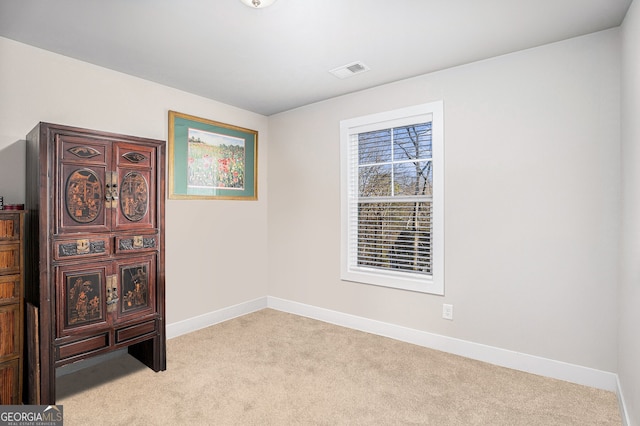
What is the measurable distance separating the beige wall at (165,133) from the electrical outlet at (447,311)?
2212 millimetres

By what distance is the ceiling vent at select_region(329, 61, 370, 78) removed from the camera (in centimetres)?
286

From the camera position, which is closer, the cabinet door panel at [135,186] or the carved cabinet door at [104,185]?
the carved cabinet door at [104,185]

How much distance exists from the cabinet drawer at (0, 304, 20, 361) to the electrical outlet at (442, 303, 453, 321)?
303cm

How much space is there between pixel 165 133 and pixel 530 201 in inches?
127

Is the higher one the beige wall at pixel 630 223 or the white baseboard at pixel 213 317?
the beige wall at pixel 630 223

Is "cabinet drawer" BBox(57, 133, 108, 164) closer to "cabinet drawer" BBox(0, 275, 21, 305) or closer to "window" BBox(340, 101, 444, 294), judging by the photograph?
"cabinet drawer" BBox(0, 275, 21, 305)

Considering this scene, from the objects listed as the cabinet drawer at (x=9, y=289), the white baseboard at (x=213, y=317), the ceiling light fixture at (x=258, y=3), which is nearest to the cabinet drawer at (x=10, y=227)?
the cabinet drawer at (x=9, y=289)

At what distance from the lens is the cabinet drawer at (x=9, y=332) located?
6.66 feet

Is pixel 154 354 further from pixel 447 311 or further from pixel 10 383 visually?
pixel 447 311

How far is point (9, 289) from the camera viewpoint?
2062 mm

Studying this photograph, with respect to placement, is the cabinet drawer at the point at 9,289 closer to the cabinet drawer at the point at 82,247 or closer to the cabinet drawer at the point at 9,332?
the cabinet drawer at the point at 9,332

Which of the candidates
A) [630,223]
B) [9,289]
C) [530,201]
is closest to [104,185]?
[9,289]

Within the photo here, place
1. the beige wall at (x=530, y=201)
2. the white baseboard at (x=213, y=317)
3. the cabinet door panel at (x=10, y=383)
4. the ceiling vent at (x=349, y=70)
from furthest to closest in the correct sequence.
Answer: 1. the white baseboard at (x=213, y=317)
2. the ceiling vent at (x=349, y=70)
3. the beige wall at (x=530, y=201)
4. the cabinet door panel at (x=10, y=383)

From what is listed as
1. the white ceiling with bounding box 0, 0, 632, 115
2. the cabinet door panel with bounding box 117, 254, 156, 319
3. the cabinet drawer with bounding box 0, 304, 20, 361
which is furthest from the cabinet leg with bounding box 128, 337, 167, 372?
the white ceiling with bounding box 0, 0, 632, 115
